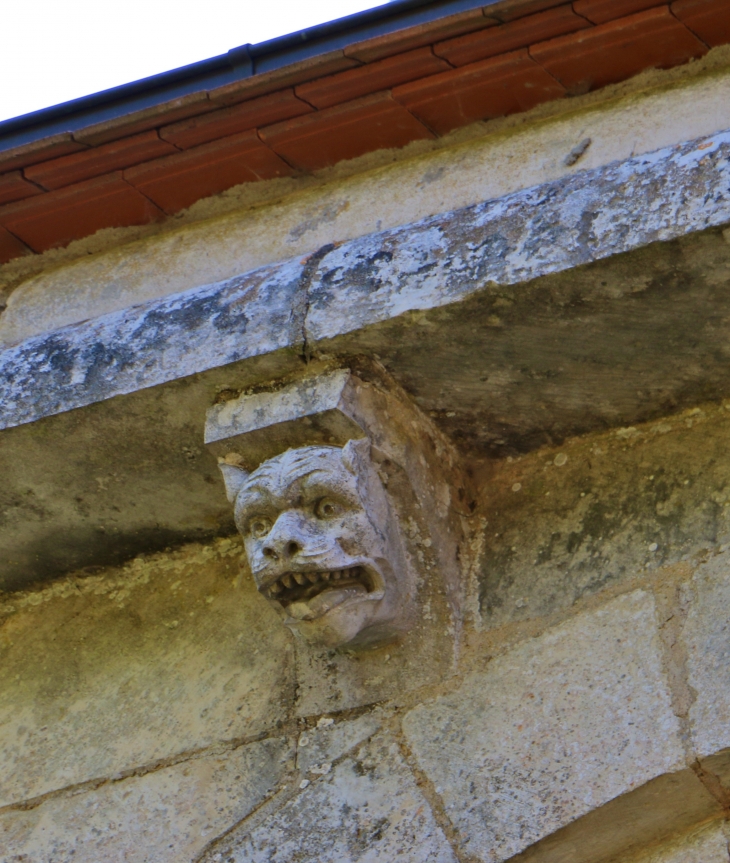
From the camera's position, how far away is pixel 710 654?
96.8 inches

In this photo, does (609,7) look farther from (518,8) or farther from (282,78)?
(282,78)

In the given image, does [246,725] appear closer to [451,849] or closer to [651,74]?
[451,849]

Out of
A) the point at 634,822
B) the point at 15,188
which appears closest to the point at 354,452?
the point at 634,822

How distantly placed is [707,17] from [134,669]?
1.96m

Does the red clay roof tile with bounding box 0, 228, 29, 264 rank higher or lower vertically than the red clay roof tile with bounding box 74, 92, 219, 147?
higher

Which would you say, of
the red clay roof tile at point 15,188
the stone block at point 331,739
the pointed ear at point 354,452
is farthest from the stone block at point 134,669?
the red clay roof tile at point 15,188

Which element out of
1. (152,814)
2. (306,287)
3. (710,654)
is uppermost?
(306,287)

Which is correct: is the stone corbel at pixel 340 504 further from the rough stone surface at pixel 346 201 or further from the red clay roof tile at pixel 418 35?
the red clay roof tile at pixel 418 35

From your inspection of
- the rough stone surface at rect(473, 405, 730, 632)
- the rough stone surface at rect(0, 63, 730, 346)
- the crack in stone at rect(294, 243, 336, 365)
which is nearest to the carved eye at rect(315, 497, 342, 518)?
the crack in stone at rect(294, 243, 336, 365)

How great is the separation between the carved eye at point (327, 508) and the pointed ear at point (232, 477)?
0.68 ft

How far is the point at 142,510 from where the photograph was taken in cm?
307

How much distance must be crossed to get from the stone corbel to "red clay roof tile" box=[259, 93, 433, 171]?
0.62 m

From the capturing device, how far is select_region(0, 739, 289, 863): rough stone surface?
2.70 meters

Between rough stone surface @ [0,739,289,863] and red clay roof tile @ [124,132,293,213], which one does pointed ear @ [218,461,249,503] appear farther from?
red clay roof tile @ [124,132,293,213]
